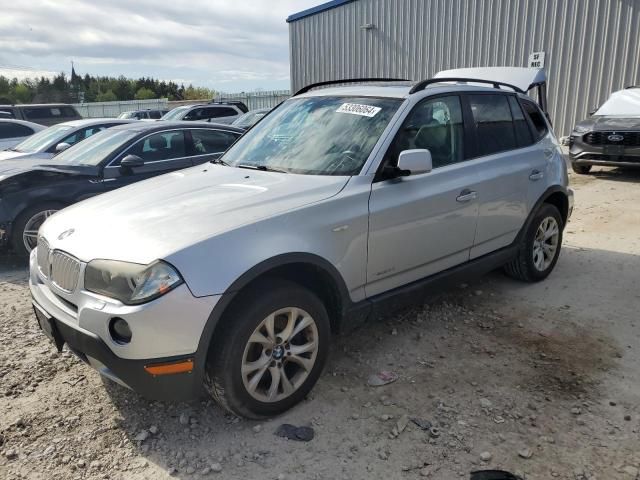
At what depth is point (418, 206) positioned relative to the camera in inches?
138

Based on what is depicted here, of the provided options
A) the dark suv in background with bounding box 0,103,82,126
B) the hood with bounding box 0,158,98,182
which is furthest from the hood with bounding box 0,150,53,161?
the dark suv in background with bounding box 0,103,82,126

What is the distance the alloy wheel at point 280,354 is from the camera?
2.79m

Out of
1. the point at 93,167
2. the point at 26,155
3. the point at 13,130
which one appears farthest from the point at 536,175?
the point at 13,130

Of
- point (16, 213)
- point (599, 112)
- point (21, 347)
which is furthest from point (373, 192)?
point (599, 112)

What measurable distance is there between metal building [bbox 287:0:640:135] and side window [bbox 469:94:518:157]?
10.4m

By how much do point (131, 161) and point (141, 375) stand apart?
4.05 metres

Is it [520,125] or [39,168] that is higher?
[520,125]

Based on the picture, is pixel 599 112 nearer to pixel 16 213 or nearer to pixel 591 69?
pixel 591 69

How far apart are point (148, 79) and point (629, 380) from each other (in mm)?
66753

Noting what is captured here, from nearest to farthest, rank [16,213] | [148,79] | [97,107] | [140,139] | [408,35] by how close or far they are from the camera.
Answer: [16,213], [140,139], [408,35], [97,107], [148,79]

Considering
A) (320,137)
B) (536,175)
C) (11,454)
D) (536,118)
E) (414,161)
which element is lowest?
(11,454)

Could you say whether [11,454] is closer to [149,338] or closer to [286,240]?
[149,338]

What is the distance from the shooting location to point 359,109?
3.67m

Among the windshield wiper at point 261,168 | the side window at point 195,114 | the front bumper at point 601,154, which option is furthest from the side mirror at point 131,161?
the side window at point 195,114
